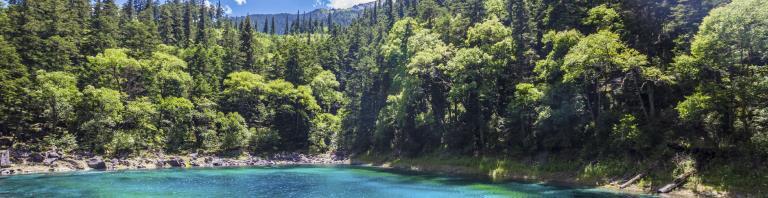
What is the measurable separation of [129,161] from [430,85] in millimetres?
33878

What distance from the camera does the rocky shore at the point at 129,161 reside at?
4759cm

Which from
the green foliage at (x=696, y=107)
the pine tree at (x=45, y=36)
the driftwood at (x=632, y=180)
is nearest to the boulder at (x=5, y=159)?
the pine tree at (x=45, y=36)

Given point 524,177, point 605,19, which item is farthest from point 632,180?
point 605,19

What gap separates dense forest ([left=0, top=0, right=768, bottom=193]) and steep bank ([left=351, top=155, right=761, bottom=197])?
4.96 feet

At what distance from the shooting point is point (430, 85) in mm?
55281

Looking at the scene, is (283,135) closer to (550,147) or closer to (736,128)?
(550,147)

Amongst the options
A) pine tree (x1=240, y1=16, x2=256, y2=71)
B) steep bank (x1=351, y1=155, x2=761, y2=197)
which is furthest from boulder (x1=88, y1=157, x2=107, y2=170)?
pine tree (x1=240, y1=16, x2=256, y2=71)

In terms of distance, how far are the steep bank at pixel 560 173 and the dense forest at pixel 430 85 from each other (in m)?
1.51

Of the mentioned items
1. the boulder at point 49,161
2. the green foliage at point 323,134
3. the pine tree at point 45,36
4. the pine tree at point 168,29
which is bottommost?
the boulder at point 49,161

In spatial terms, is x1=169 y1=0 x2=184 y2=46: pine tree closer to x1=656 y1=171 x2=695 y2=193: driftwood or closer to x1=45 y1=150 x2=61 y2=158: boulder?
x1=45 y1=150 x2=61 y2=158: boulder

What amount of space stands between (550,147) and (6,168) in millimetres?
47793

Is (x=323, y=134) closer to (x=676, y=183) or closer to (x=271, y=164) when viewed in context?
(x=271, y=164)

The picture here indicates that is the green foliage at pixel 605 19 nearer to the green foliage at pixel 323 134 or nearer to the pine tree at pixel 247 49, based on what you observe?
the green foliage at pixel 323 134

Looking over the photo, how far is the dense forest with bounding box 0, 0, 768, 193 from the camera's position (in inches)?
1204
